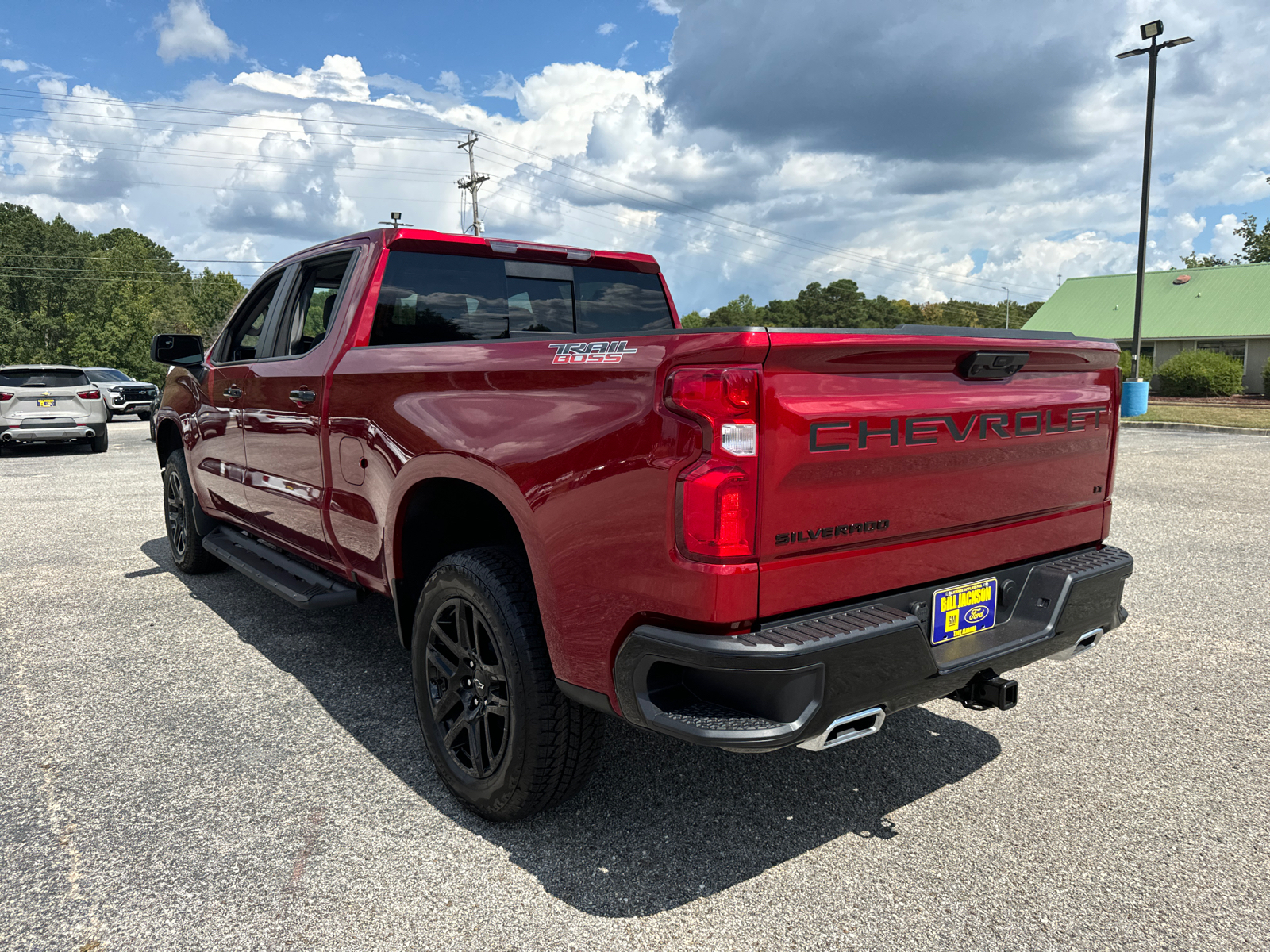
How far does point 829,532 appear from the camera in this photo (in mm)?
2340

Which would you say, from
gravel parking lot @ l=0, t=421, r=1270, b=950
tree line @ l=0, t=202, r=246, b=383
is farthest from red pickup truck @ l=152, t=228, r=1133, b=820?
tree line @ l=0, t=202, r=246, b=383

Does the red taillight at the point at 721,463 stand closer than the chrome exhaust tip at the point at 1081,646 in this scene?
Yes

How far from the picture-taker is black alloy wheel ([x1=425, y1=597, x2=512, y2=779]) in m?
2.89

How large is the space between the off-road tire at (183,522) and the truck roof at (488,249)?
2.16 m

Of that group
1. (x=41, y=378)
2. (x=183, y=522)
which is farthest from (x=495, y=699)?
(x=41, y=378)

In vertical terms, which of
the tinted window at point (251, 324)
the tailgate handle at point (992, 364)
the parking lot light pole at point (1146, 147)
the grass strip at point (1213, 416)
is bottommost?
the grass strip at point (1213, 416)

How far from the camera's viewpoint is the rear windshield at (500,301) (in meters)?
3.99

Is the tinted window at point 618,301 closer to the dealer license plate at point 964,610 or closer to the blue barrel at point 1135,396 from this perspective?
the dealer license plate at point 964,610

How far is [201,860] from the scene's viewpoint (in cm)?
275

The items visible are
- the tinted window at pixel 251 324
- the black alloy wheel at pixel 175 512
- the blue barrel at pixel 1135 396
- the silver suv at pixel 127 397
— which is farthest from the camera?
the silver suv at pixel 127 397

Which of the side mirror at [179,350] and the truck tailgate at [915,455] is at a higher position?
the side mirror at [179,350]

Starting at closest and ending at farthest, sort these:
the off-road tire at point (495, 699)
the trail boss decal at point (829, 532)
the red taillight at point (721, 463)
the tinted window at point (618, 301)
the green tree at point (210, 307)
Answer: the red taillight at point (721, 463)
the trail boss decal at point (829, 532)
the off-road tire at point (495, 699)
the tinted window at point (618, 301)
the green tree at point (210, 307)

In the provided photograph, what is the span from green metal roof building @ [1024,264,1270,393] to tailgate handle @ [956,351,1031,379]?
39350mm

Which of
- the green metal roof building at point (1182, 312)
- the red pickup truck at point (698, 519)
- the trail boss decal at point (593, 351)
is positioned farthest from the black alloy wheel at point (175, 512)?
the green metal roof building at point (1182, 312)
